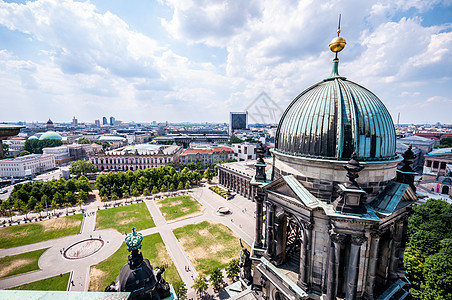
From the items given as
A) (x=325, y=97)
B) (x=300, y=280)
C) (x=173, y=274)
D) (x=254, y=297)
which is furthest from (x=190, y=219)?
(x=325, y=97)

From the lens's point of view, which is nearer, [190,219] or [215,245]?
[215,245]

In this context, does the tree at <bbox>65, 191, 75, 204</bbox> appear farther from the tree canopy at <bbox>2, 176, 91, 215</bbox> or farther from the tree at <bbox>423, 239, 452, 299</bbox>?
the tree at <bbox>423, 239, 452, 299</bbox>

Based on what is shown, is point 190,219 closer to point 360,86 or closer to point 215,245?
point 215,245

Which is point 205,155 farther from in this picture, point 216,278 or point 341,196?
point 341,196

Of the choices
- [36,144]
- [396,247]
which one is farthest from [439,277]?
[36,144]

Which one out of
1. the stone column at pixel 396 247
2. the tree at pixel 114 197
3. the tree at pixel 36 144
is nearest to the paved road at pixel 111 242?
the tree at pixel 114 197

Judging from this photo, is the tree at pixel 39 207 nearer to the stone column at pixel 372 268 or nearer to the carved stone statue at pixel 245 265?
the carved stone statue at pixel 245 265
